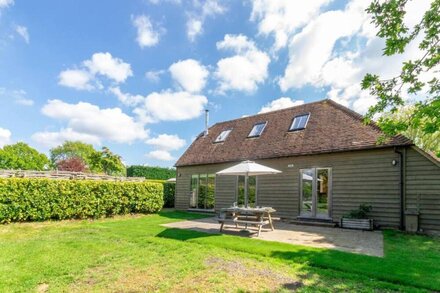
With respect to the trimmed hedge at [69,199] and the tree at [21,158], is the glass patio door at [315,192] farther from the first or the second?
the tree at [21,158]

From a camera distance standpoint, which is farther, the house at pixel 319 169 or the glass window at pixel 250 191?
the glass window at pixel 250 191

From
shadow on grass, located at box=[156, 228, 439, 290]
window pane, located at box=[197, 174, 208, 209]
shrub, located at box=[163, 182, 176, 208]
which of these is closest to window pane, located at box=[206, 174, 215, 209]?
window pane, located at box=[197, 174, 208, 209]

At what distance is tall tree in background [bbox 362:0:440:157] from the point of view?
5.09 m

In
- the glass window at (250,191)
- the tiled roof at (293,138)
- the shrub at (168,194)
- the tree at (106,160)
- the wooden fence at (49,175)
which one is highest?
the tiled roof at (293,138)

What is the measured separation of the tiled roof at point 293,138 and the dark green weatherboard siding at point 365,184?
1.30ft

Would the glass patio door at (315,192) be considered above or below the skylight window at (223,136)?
below

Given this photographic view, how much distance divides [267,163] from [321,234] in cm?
512

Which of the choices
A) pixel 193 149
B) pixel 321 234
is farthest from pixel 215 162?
pixel 321 234

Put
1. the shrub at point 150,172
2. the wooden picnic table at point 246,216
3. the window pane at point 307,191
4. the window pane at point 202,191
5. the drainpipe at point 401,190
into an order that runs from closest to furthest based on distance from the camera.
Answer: the wooden picnic table at point 246,216 → the drainpipe at point 401,190 → the window pane at point 307,191 → the window pane at point 202,191 → the shrub at point 150,172

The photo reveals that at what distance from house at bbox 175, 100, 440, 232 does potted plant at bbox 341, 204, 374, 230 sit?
0.35 meters

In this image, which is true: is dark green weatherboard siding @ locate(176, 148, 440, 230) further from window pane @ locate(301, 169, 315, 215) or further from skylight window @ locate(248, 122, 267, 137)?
skylight window @ locate(248, 122, 267, 137)

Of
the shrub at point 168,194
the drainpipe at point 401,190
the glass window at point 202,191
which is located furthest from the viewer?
the shrub at point 168,194

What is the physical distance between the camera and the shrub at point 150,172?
27.0m

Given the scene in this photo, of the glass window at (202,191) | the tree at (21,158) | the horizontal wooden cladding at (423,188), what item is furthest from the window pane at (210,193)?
the tree at (21,158)
